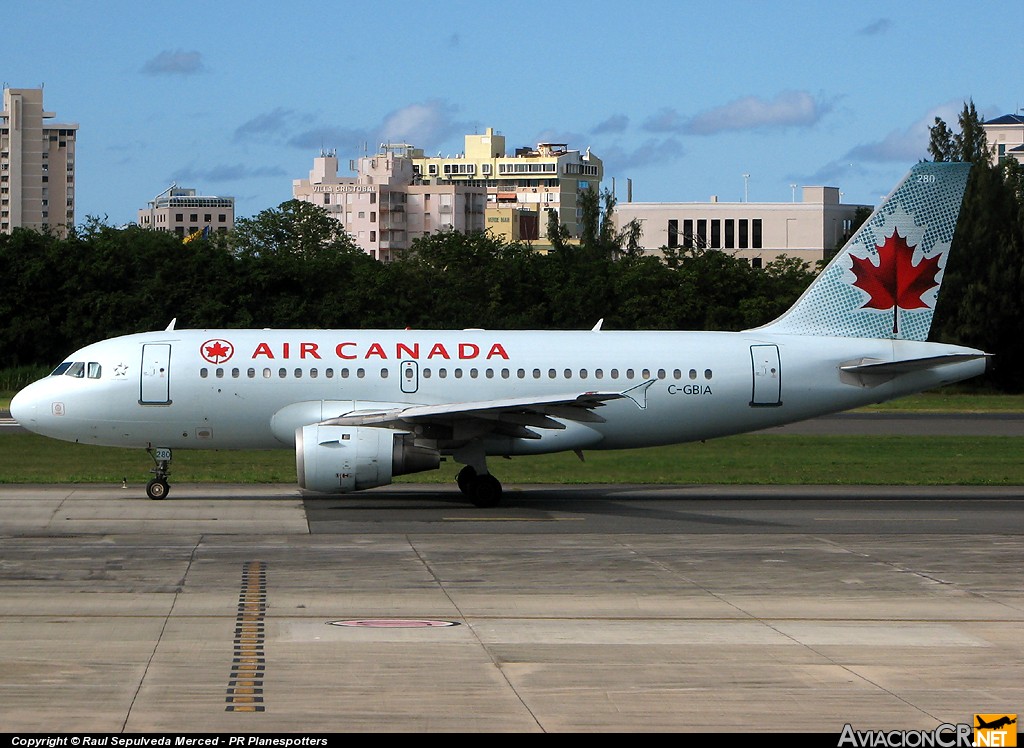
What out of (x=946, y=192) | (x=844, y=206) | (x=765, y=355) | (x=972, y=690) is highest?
(x=844, y=206)

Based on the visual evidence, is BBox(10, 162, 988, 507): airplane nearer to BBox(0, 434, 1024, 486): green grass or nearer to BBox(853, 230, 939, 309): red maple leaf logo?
BBox(853, 230, 939, 309): red maple leaf logo

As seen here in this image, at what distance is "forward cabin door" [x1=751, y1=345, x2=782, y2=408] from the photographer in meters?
30.9

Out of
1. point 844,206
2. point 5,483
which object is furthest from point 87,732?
point 844,206

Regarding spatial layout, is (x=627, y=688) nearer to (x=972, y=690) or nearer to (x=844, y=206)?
(x=972, y=690)

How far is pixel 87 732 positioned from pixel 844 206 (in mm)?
156360

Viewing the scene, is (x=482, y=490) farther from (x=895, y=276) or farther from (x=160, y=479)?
(x=895, y=276)

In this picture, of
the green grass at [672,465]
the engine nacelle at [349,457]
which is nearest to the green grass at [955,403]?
the green grass at [672,465]

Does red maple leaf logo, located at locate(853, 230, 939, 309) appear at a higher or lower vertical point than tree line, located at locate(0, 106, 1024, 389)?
lower

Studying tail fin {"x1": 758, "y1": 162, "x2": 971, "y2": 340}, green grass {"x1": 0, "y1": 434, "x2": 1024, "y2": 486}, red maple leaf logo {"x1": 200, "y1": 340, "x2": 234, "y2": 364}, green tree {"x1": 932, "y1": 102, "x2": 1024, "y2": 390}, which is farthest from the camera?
green tree {"x1": 932, "y1": 102, "x2": 1024, "y2": 390}

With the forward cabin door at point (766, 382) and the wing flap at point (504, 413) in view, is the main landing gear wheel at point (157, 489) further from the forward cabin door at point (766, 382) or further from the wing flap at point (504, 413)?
the forward cabin door at point (766, 382)

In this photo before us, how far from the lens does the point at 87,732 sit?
11.4 meters

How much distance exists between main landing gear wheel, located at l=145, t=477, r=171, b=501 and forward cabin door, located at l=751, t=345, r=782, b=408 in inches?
500

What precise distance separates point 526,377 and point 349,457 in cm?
502

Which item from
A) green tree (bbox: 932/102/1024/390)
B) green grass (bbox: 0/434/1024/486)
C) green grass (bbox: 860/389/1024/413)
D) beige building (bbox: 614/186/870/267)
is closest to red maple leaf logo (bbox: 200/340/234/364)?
green grass (bbox: 0/434/1024/486)
